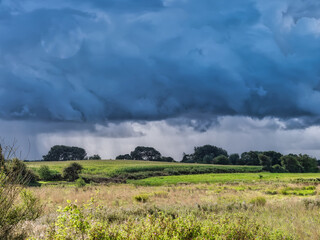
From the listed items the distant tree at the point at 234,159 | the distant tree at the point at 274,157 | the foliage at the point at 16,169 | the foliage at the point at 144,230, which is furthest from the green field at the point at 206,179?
the distant tree at the point at 234,159

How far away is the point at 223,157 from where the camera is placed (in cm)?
12619

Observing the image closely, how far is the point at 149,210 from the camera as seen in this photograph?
1477 centimetres

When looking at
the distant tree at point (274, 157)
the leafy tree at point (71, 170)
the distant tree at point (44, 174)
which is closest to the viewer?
the distant tree at point (44, 174)

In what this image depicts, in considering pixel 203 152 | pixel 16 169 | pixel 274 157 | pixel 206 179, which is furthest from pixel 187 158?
pixel 16 169

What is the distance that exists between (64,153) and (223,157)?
213ft

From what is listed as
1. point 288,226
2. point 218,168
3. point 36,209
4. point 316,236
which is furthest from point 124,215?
point 218,168

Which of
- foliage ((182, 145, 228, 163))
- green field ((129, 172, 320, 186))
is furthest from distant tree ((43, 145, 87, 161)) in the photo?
green field ((129, 172, 320, 186))

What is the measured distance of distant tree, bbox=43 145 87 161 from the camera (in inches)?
4943

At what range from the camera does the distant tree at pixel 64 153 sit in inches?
4943

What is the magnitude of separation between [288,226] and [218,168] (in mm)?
79946

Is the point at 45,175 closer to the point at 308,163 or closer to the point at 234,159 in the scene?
the point at 308,163

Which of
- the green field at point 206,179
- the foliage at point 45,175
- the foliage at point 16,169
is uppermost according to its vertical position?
the foliage at point 16,169

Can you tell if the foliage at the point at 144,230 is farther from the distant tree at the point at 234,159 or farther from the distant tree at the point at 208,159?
the distant tree at the point at 208,159

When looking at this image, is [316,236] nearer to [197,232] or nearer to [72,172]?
[197,232]
